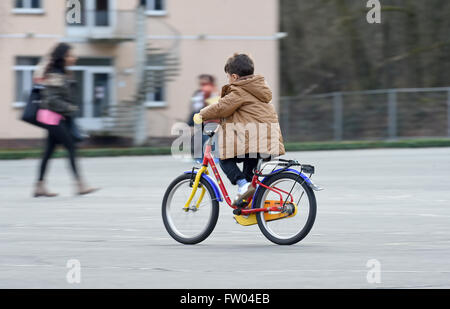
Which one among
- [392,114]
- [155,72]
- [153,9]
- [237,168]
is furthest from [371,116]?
[237,168]

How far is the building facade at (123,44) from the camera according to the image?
97.0 feet

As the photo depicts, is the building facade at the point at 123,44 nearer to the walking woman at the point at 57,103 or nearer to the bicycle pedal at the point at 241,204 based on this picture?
the walking woman at the point at 57,103

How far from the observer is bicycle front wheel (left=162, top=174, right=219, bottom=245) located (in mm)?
8438

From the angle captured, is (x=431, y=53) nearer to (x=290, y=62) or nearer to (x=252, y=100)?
(x=290, y=62)

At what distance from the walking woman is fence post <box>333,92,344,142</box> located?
16.3 metres

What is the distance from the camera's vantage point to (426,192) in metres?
13.5

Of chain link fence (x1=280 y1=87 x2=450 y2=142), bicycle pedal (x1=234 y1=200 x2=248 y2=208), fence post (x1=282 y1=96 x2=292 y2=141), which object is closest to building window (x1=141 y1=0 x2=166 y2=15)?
fence post (x1=282 y1=96 x2=292 y2=141)

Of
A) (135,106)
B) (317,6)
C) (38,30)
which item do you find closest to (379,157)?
(135,106)

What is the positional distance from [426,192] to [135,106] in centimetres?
1596

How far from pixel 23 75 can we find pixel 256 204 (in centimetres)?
2326

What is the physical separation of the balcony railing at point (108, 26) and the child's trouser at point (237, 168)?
21.5 metres

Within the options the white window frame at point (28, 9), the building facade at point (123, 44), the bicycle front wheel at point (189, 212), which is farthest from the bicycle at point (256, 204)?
the white window frame at point (28, 9)

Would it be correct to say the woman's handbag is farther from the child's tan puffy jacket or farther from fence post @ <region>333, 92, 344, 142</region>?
fence post @ <region>333, 92, 344, 142</region>

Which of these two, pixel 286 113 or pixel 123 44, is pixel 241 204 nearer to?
pixel 286 113
